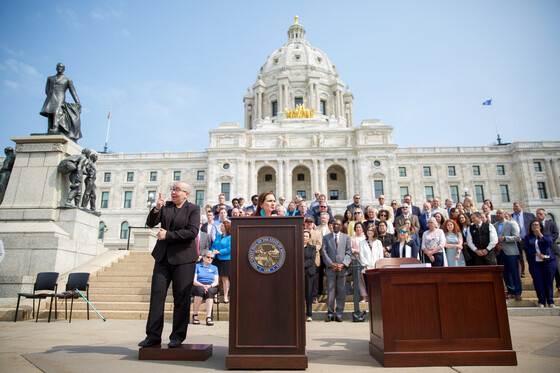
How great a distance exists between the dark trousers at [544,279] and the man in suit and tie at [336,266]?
4.50 m

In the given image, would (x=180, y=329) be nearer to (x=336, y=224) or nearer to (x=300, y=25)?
(x=336, y=224)

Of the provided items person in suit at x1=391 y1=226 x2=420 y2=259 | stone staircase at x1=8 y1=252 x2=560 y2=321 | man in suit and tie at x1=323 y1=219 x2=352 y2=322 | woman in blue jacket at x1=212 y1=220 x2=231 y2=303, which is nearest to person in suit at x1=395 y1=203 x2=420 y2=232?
person in suit at x1=391 y1=226 x2=420 y2=259

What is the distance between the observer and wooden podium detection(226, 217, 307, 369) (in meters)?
3.83

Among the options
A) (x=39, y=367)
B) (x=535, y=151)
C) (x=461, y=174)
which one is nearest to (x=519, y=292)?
(x=39, y=367)

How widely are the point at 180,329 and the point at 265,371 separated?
50.7 inches

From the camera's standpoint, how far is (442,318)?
159 inches

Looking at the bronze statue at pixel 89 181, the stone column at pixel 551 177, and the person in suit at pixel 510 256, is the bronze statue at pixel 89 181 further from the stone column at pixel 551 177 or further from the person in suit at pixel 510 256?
the stone column at pixel 551 177

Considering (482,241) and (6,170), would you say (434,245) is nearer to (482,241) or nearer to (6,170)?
(482,241)

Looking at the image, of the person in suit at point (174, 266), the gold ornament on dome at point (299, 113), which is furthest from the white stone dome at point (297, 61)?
the person in suit at point (174, 266)

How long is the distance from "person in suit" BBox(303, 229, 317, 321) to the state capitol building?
121 ft

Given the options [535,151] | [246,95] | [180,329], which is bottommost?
[180,329]

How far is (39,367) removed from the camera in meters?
3.72

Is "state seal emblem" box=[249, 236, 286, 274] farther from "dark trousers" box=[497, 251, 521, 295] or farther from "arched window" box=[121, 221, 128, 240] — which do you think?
"arched window" box=[121, 221, 128, 240]

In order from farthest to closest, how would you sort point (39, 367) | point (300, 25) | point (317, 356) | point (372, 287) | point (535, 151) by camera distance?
1. point (300, 25)
2. point (535, 151)
3. point (372, 287)
4. point (317, 356)
5. point (39, 367)
